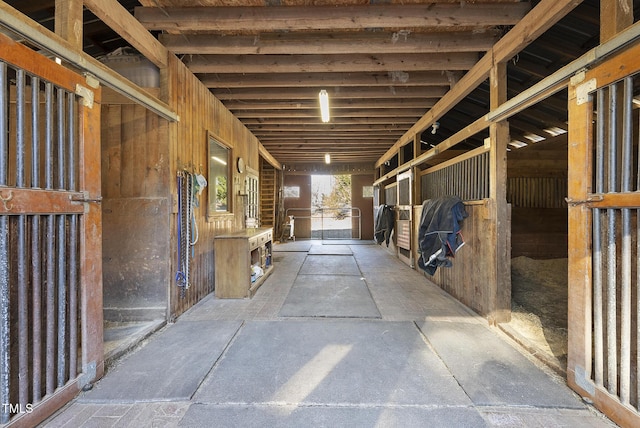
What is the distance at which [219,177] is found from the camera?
4691 millimetres

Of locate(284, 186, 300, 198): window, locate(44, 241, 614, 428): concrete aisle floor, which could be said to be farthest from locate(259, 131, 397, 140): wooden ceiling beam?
locate(44, 241, 614, 428): concrete aisle floor

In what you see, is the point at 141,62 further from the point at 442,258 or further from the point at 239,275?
the point at 442,258

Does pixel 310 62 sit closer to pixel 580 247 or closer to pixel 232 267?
pixel 232 267

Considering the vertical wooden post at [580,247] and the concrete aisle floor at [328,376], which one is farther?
the vertical wooden post at [580,247]

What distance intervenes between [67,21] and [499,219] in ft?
13.6

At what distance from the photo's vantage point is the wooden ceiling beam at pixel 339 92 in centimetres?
460

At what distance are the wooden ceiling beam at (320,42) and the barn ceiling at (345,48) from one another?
12 millimetres

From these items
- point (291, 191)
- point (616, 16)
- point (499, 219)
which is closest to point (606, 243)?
point (499, 219)

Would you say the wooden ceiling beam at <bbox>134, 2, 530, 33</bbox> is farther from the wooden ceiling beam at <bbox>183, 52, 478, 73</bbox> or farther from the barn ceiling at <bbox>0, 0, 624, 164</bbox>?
the wooden ceiling beam at <bbox>183, 52, 478, 73</bbox>

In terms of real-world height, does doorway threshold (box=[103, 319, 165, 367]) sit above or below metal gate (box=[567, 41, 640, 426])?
below

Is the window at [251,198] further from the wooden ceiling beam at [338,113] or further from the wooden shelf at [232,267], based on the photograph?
the wooden shelf at [232,267]

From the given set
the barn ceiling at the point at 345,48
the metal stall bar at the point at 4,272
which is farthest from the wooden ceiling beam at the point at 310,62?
the metal stall bar at the point at 4,272

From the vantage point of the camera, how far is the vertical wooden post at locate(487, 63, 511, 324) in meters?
3.05

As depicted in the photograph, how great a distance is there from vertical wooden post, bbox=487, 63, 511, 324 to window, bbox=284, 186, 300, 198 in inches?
369
